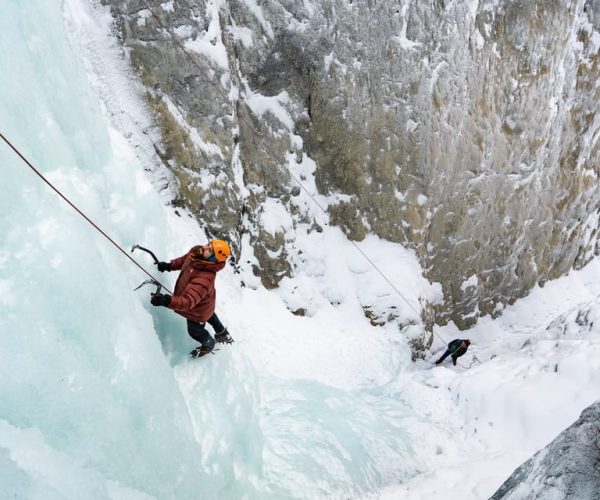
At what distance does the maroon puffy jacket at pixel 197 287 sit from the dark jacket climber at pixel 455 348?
6574 millimetres

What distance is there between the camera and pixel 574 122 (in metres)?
11.4

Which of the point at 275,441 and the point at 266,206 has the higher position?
the point at 266,206

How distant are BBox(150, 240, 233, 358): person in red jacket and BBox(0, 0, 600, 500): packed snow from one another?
189 millimetres

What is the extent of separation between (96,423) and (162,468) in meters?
0.69

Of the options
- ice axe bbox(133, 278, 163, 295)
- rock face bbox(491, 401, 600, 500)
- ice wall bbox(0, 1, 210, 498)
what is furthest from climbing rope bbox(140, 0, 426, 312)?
rock face bbox(491, 401, 600, 500)

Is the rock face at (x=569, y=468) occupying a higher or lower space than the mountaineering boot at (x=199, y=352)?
lower

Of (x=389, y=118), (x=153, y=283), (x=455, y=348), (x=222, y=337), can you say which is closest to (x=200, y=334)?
(x=222, y=337)

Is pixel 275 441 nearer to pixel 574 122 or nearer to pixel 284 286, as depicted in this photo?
pixel 284 286

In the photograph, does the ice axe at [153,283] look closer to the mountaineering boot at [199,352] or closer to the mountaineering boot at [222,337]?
the mountaineering boot at [199,352]

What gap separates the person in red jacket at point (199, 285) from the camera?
389 cm

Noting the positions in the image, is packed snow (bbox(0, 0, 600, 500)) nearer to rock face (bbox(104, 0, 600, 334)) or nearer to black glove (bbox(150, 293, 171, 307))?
black glove (bbox(150, 293, 171, 307))

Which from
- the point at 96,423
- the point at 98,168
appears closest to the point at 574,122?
the point at 98,168

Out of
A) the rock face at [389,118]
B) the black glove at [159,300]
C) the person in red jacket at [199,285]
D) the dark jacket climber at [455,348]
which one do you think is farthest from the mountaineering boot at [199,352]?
the dark jacket climber at [455,348]

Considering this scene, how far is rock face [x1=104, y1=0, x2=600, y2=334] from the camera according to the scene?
21.9ft
